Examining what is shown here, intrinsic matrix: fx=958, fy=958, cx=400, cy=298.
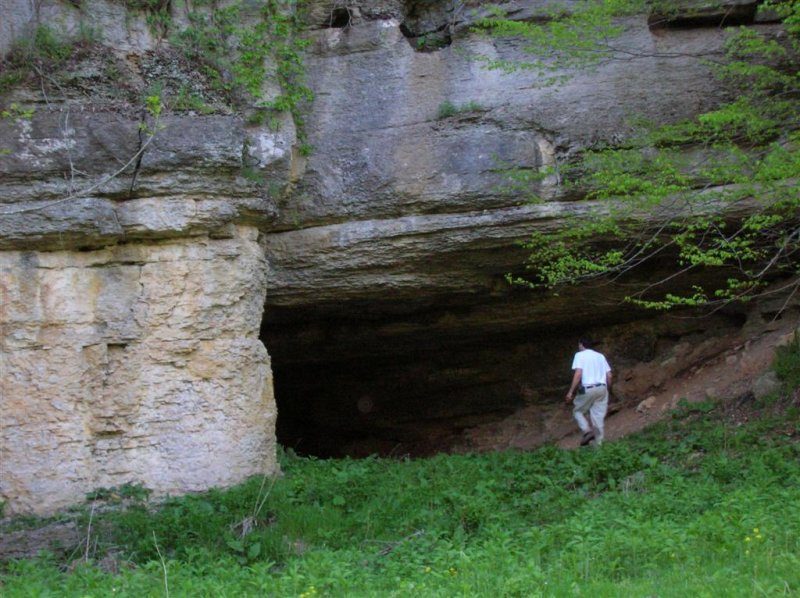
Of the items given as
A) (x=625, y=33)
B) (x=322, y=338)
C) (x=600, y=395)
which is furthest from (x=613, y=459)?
(x=322, y=338)

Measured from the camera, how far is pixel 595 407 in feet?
36.6

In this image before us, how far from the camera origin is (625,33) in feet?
36.6

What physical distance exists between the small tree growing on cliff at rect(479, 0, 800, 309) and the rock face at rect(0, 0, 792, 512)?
0.47 meters

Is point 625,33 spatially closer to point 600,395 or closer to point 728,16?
point 728,16

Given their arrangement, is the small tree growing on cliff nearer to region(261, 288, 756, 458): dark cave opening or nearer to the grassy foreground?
the grassy foreground

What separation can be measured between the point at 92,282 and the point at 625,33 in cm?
660

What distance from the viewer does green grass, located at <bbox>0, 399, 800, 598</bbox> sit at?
5.98m

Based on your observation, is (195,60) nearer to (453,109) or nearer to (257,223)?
(257,223)

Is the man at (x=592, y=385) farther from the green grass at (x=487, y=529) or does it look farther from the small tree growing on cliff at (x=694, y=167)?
the small tree growing on cliff at (x=694, y=167)

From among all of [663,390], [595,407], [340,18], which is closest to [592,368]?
[595,407]

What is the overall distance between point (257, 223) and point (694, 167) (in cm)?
453

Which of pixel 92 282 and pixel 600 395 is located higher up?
pixel 92 282

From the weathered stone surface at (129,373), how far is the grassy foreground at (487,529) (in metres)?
0.53

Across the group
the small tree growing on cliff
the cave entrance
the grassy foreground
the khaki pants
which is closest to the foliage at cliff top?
the small tree growing on cliff
